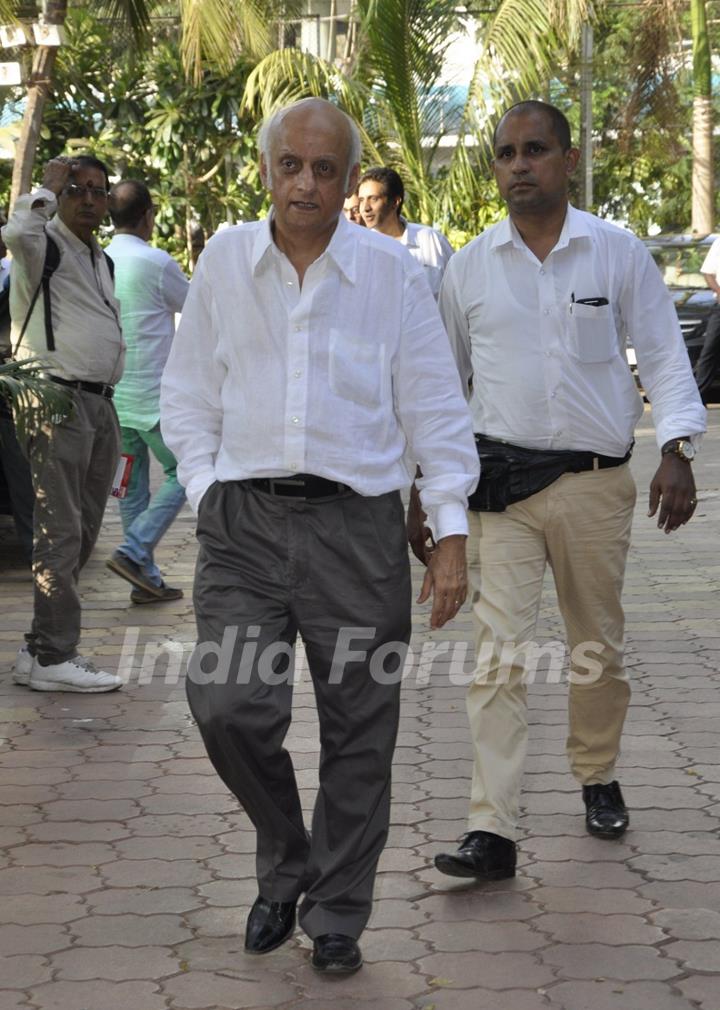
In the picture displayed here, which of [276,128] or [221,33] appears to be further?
[221,33]

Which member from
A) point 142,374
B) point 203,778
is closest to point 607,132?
point 142,374

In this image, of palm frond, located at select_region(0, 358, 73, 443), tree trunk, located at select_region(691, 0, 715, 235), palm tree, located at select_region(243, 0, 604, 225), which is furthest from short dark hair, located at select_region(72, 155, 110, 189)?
tree trunk, located at select_region(691, 0, 715, 235)

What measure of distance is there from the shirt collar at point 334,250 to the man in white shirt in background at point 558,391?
3.01 ft

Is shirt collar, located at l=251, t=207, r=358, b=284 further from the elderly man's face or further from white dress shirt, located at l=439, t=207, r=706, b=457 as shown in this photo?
white dress shirt, located at l=439, t=207, r=706, b=457

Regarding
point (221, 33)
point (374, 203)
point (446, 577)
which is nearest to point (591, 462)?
point (446, 577)

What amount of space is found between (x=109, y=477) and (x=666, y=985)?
150 inches

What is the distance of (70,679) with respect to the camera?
7.02 metres

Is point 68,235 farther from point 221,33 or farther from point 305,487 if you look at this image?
point 221,33

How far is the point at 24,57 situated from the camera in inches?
856

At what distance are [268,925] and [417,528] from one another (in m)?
1.09

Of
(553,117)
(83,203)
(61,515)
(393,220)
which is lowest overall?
(61,515)

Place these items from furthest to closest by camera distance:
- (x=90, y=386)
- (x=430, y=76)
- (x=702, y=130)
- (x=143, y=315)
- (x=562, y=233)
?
(x=702, y=130) → (x=430, y=76) → (x=143, y=315) → (x=90, y=386) → (x=562, y=233)

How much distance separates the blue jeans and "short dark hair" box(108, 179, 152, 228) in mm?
1064

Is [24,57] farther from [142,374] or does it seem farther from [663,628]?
[663,628]
